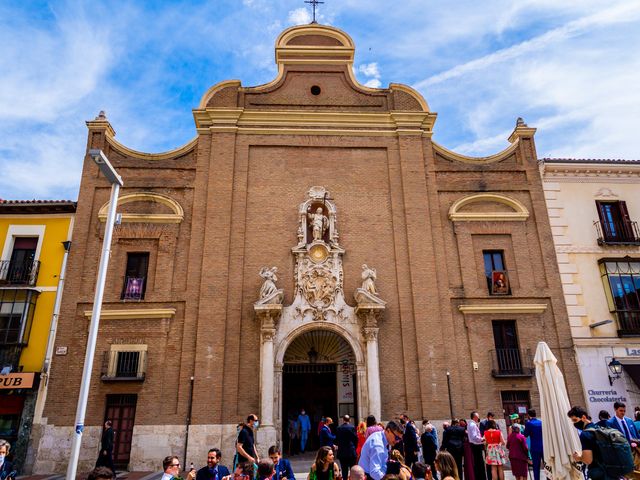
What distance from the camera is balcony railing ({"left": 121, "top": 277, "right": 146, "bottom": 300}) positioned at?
58.0 feet

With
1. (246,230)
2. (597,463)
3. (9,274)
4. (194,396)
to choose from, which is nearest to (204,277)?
(246,230)

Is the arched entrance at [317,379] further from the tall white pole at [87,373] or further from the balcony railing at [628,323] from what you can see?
the balcony railing at [628,323]

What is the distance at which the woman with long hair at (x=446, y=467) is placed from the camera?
17.6ft

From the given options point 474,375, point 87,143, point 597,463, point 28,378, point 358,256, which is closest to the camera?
point 597,463

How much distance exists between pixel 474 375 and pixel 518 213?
22.8 feet

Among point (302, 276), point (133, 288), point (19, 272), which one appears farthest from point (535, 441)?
point (19, 272)

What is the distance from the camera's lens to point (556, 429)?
9109mm

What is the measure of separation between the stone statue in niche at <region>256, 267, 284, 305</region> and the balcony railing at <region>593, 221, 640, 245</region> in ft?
42.3

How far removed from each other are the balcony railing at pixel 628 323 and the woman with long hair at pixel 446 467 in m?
15.4

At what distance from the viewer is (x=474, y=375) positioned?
1706 centimetres

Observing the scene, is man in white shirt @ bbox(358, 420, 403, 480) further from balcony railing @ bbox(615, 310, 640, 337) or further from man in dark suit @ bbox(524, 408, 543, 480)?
balcony railing @ bbox(615, 310, 640, 337)

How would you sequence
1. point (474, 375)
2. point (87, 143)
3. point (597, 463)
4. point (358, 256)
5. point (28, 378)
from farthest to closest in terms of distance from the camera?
point (87, 143), point (358, 256), point (474, 375), point (28, 378), point (597, 463)

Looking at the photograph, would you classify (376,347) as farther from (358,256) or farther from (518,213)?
(518,213)

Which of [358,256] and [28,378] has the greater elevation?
[358,256]
